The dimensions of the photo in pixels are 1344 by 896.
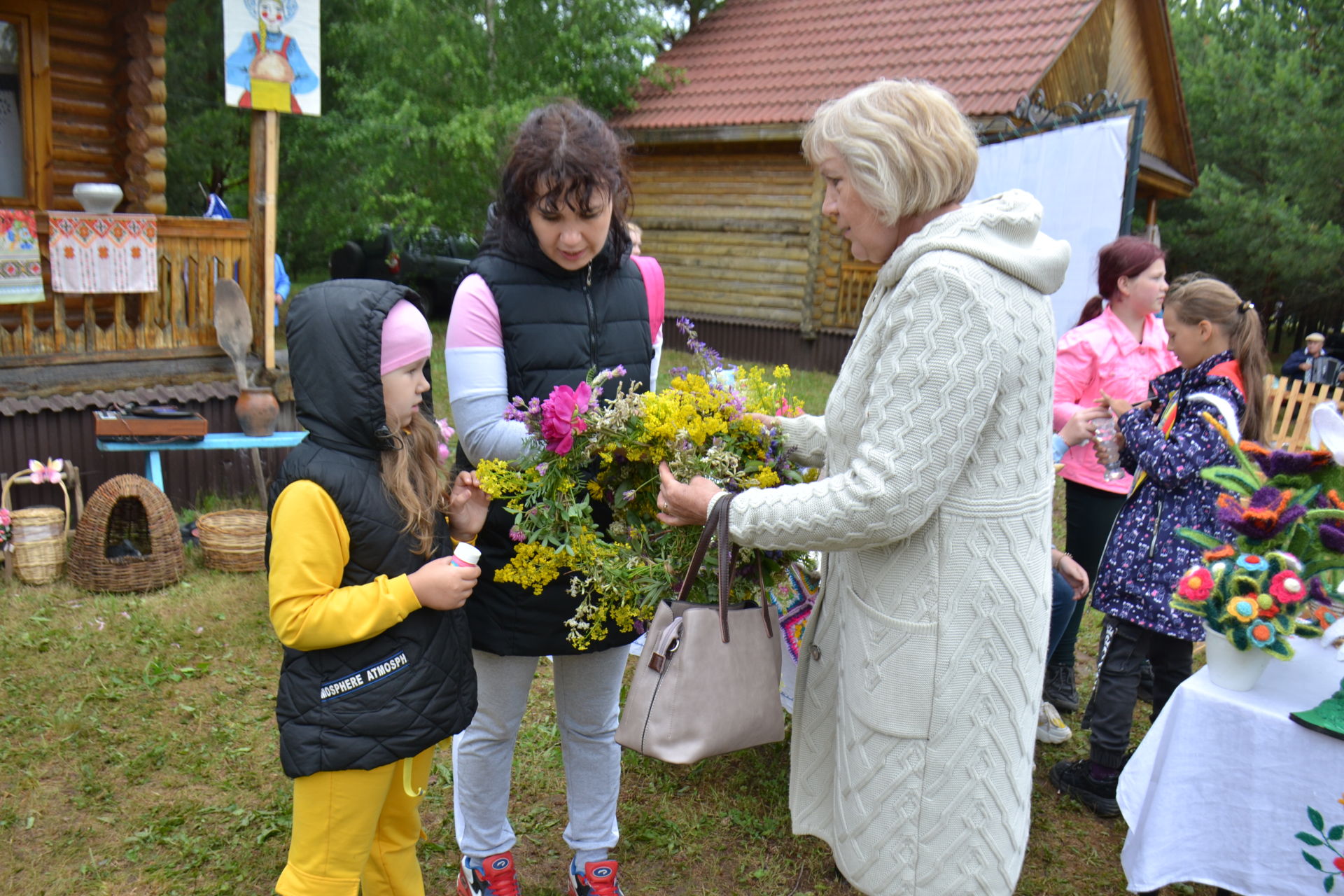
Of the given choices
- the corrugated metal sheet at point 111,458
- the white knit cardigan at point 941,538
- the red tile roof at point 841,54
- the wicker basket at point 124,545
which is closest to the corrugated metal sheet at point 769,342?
the red tile roof at point 841,54

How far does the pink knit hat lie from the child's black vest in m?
0.21

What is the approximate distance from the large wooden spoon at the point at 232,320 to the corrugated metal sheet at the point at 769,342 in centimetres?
713

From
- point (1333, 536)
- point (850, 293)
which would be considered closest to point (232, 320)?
point (1333, 536)

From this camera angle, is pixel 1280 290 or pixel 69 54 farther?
pixel 1280 290

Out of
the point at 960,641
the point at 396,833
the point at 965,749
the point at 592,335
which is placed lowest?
the point at 396,833

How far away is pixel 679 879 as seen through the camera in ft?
9.46

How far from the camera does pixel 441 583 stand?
190 cm

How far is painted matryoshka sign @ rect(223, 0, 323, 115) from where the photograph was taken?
5.56 m

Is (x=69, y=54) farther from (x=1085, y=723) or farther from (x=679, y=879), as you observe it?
(x=1085, y=723)

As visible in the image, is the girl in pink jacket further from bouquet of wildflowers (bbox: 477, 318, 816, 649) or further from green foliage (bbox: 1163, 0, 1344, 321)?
green foliage (bbox: 1163, 0, 1344, 321)

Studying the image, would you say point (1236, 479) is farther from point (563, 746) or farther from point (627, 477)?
point (563, 746)

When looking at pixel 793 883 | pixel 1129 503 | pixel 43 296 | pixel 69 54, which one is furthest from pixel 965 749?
pixel 69 54

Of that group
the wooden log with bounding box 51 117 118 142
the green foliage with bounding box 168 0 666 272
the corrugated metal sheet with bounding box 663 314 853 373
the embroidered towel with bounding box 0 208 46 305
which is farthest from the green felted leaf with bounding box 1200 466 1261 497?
the corrugated metal sheet with bounding box 663 314 853 373

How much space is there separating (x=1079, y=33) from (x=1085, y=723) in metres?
11.0
